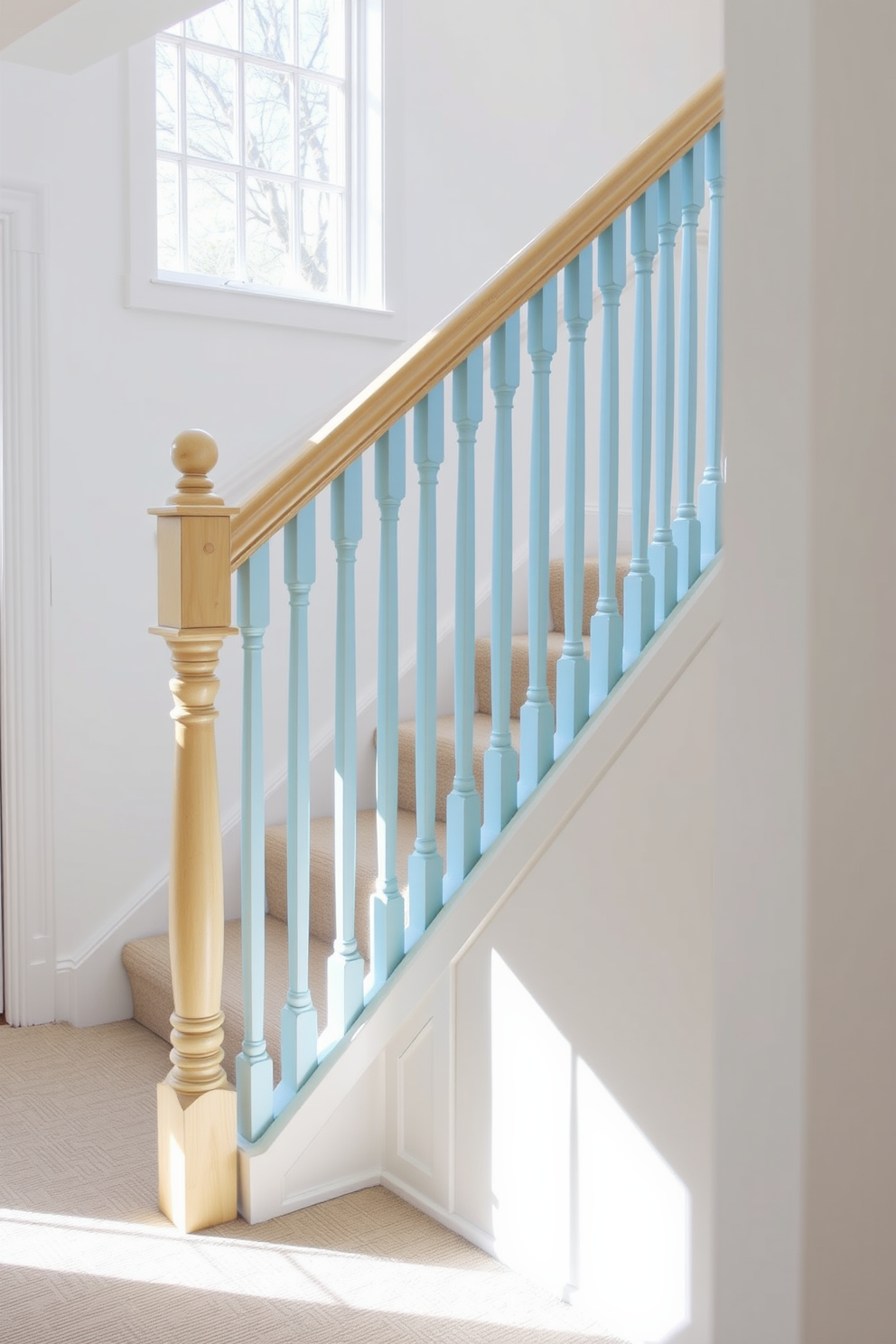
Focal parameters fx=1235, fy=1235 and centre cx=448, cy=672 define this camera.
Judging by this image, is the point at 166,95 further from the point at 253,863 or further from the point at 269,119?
the point at 253,863

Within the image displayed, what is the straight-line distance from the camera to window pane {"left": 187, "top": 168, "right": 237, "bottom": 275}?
3.36 metres

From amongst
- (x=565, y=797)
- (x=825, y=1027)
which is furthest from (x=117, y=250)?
(x=825, y=1027)

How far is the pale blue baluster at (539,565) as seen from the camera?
84.0 inches

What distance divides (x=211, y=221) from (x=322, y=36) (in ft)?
2.26

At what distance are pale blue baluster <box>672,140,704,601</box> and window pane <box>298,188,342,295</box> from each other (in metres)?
1.59

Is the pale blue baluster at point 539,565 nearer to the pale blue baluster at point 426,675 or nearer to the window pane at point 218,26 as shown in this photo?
the pale blue baluster at point 426,675

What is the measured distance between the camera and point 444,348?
209 cm

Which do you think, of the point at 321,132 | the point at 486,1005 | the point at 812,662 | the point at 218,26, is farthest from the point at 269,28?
the point at 812,662

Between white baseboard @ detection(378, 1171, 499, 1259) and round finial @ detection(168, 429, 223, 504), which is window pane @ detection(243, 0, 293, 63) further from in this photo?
white baseboard @ detection(378, 1171, 499, 1259)

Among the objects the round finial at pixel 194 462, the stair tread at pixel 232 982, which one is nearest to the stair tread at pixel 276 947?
the stair tread at pixel 232 982

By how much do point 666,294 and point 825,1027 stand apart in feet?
5.31

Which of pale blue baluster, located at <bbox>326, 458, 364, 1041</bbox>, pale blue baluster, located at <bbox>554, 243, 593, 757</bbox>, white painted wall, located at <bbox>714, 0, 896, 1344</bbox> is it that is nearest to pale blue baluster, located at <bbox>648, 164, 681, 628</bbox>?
pale blue baluster, located at <bbox>554, 243, 593, 757</bbox>

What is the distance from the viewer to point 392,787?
221 cm

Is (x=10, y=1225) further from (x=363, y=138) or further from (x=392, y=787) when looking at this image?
(x=363, y=138)
